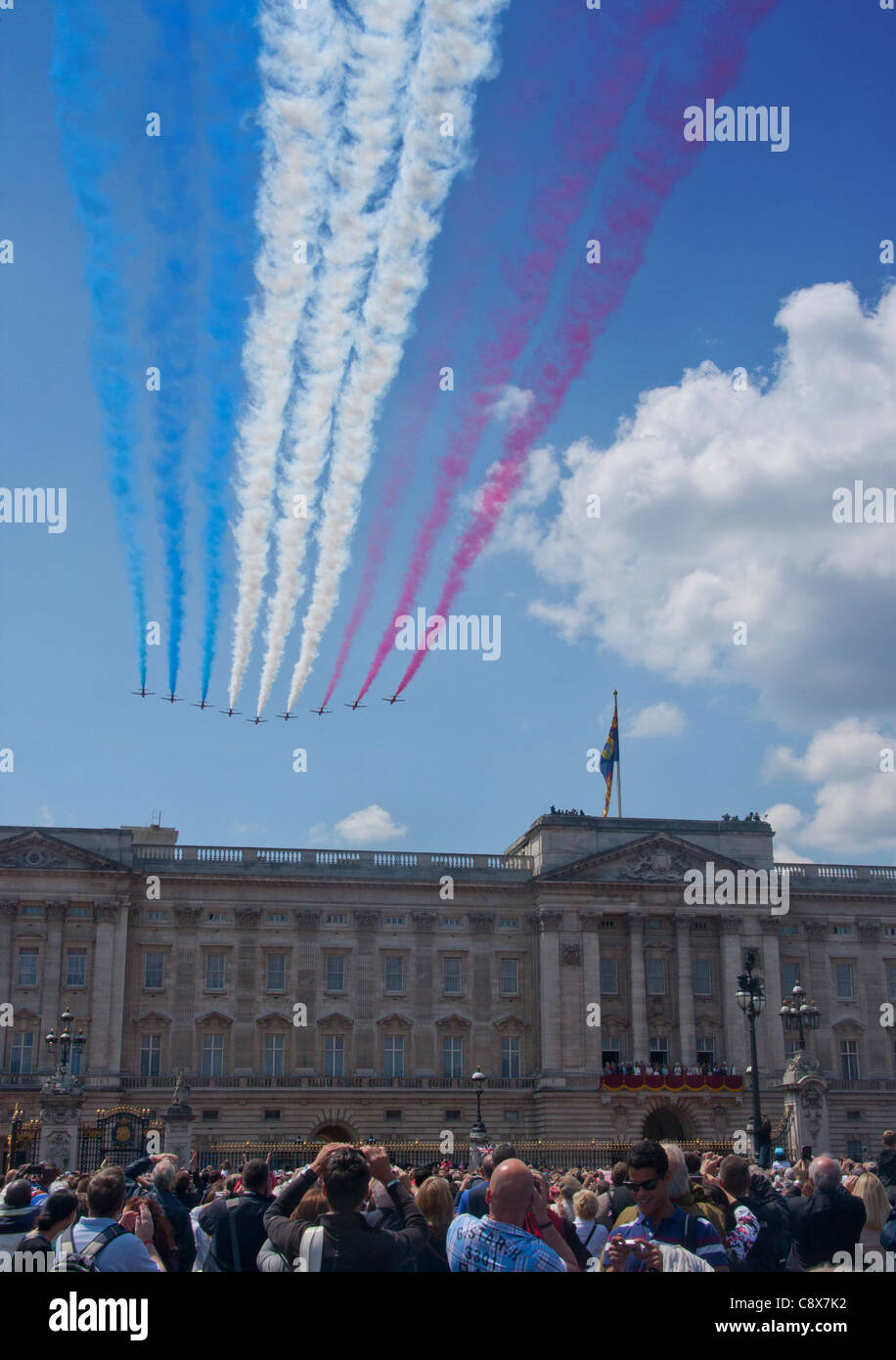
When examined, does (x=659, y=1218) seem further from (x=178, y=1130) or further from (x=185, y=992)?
(x=185, y=992)

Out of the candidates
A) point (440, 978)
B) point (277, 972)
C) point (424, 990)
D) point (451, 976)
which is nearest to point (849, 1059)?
point (451, 976)

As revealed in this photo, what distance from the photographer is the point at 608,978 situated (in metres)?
71.4

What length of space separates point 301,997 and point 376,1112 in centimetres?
671

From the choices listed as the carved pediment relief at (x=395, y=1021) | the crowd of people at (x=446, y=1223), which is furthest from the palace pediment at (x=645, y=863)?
the crowd of people at (x=446, y=1223)

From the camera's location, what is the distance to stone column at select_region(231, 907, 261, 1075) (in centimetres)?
6831

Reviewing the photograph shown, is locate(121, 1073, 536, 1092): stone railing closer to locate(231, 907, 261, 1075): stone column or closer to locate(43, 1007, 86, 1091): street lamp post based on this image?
locate(231, 907, 261, 1075): stone column

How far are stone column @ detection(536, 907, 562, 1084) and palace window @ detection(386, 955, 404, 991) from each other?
7003mm

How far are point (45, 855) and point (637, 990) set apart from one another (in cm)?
3007

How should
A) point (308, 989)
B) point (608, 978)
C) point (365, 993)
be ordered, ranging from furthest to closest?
point (608, 978) < point (365, 993) < point (308, 989)

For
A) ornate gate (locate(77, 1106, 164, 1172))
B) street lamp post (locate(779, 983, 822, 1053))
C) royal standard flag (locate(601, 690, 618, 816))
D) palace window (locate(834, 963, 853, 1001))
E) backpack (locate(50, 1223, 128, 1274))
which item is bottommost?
ornate gate (locate(77, 1106, 164, 1172))

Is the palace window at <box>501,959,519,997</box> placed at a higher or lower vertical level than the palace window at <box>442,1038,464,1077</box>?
higher

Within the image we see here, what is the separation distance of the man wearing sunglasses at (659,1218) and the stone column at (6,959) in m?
61.1

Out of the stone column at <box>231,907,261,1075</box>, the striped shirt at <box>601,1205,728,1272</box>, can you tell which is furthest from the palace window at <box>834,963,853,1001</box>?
Result: the striped shirt at <box>601,1205,728,1272</box>
